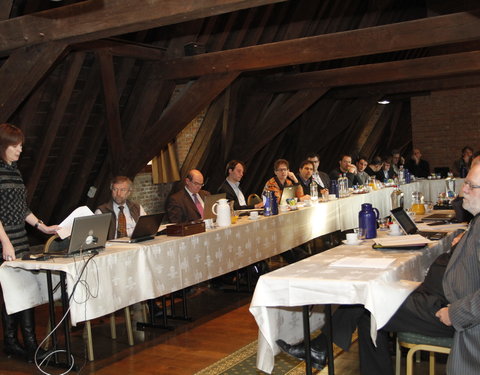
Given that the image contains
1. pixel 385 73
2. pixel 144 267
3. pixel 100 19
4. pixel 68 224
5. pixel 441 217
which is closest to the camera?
pixel 68 224

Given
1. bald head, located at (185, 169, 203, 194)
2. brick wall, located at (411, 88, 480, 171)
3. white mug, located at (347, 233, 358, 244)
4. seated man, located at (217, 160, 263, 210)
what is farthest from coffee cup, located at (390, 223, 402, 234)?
brick wall, located at (411, 88, 480, 171)

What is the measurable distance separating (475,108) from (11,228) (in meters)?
8.86

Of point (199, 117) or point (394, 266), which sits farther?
point (199, 117)

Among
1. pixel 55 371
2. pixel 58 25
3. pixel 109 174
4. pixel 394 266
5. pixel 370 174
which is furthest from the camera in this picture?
pixel 370 174

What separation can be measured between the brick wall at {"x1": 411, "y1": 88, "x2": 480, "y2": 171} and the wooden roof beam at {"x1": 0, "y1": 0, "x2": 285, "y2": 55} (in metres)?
7.85

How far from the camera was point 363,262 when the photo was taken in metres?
3.03

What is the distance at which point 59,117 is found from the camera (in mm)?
6129

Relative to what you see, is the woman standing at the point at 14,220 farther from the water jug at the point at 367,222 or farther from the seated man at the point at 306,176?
the seated man at the point at 306,176

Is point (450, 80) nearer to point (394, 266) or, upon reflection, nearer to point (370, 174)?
point (370, 174)

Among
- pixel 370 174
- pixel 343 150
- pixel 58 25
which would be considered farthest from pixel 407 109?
pixel 58 25

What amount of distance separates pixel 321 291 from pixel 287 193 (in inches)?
128

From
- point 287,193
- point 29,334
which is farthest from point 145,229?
point 287,193

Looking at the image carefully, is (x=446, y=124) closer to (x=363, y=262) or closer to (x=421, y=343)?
(x=363, y=262)

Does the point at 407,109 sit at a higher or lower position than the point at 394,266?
higher
